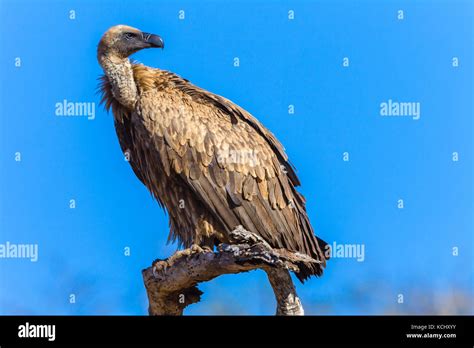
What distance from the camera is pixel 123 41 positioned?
1370cm

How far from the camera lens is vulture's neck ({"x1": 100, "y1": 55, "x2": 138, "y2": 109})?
13.5 metres

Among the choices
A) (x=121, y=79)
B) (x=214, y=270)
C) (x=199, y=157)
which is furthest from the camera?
(x=121, y=79)

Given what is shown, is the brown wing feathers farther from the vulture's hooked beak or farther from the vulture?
the vulture's hooked beak

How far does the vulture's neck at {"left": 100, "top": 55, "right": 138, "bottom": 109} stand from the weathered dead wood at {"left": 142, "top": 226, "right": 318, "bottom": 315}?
6.73 ft

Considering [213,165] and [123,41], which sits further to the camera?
[123,41]

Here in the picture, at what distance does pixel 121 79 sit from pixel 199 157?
1330 mm

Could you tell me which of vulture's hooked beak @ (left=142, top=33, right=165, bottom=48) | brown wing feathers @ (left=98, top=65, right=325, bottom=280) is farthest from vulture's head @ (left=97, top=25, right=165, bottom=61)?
brown wing feathers @ (left=98, top=65, right=325, bottom=280)

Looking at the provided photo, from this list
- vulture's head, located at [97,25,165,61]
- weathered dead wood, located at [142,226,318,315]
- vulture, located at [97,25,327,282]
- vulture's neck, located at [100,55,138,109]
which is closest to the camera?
weathered dead wood, located at [142,226,318,315]

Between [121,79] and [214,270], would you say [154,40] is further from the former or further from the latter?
[214,270]

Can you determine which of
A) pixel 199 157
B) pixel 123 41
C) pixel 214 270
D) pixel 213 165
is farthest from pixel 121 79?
pixel 214 270

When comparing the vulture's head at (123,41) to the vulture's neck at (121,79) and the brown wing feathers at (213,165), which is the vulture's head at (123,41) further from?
the brown wing feathers at (213,165)
